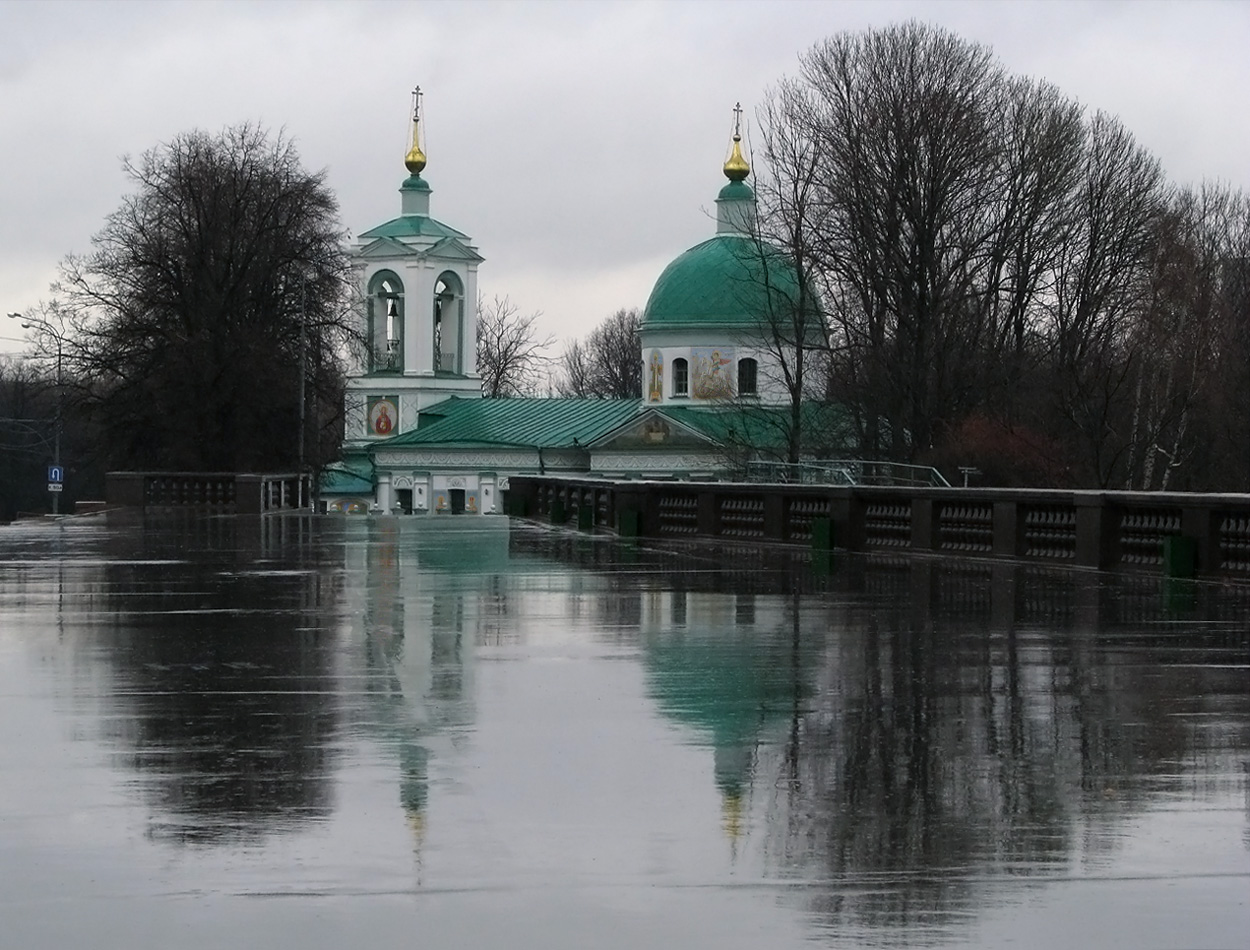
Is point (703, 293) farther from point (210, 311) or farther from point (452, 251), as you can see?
point (210, 311)

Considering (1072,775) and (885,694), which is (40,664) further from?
(1072,775)

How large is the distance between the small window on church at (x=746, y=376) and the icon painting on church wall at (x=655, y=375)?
166 inches

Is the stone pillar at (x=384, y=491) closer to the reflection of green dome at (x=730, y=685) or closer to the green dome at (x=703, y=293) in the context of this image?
the green dome at (x=703, y=293)

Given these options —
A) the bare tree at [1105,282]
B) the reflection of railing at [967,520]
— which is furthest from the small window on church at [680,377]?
the reflection of railing at [967,520]

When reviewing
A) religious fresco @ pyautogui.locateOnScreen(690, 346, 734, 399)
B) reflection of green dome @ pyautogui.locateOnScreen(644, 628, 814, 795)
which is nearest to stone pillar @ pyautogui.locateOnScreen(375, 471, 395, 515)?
religious fresco @ pyautogui.locateOnScreen(690, 346, 734, 399)

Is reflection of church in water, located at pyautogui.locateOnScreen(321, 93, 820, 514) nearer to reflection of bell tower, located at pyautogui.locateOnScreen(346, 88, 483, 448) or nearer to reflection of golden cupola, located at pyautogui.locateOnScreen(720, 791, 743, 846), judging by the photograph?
reflection of bell tower, located at pyautogui.locateOnScreen(346, 88, 483, 448)

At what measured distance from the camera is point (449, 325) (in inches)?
4675

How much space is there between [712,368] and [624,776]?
9690 centimetres

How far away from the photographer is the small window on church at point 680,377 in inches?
4247

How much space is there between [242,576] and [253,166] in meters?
51.6

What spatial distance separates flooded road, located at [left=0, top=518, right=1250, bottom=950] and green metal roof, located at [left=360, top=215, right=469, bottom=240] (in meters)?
93.5

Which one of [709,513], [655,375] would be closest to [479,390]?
[655,375]

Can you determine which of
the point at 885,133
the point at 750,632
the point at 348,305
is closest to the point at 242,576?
the point at 750,632

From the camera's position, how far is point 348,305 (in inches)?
3150
